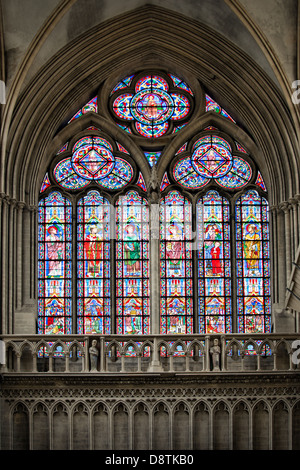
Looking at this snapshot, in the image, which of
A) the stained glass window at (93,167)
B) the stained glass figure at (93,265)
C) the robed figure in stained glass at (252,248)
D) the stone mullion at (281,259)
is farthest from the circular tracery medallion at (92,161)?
the stone mullion at (281,259)

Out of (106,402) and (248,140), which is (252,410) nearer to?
(106,402)

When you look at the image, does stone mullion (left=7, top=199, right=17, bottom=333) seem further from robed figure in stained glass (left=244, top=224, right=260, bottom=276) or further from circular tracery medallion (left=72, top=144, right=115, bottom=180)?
robed figure in stained glass (left=244, top=224, right=260, bottom=276)

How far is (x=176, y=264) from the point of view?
2695cm

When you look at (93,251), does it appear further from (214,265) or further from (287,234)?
(287,234)

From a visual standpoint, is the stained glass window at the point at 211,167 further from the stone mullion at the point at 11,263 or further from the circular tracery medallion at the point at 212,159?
the stone mullion at the point at 11,263

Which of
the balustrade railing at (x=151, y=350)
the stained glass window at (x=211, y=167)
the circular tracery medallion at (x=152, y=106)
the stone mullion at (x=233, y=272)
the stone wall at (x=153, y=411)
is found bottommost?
the stone wall at (x=153, y=411)

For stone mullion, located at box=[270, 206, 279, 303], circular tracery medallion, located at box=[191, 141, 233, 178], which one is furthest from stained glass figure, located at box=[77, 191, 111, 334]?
stone mullion, located at box=[270, 206, 279, 303]

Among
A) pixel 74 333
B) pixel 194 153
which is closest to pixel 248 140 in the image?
pixel 194 153

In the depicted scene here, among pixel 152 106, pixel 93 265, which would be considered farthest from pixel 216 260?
pixel 152 106

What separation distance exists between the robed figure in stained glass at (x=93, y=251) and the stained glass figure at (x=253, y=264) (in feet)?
10.2

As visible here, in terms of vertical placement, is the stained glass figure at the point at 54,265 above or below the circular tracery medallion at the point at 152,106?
below

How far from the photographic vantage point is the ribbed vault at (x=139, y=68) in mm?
26266

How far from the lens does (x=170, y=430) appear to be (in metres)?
24.0

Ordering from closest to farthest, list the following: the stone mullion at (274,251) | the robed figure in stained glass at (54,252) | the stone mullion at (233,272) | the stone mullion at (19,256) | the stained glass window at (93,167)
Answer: the stone mullion at (19,256) → the stone mullion at (274,251) → the stone mullion at (233,272) → the robed figure in stained glass at (54,252) → the stained glass window at (93,167)
